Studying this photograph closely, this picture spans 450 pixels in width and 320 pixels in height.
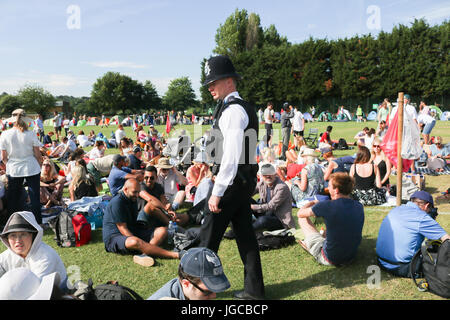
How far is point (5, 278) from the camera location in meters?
1.76

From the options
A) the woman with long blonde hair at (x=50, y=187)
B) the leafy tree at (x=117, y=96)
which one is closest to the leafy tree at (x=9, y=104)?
the leafy tree at (x=117, y=96)

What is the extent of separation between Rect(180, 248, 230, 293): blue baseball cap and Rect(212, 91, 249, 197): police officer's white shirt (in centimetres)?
70

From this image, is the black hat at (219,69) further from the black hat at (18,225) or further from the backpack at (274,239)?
the backpack at (274,239)

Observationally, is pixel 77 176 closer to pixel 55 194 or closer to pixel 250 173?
pixel 55 194

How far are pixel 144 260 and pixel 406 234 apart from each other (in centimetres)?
313

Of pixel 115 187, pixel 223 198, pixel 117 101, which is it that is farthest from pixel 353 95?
pixel 117 101

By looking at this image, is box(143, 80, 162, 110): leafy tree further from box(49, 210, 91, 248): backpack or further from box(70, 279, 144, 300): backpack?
box(70, 279, 144, 300): backpack

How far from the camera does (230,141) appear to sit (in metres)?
2.88

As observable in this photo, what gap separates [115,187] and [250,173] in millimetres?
4285

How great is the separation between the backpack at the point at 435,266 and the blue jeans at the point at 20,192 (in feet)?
17.7

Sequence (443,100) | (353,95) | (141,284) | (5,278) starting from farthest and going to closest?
(353,95)
(443,100)
(141,284)
(5,278)

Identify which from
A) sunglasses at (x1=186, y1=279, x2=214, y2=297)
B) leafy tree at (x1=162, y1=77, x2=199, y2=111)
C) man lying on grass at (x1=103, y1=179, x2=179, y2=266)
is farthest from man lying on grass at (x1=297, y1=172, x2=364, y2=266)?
leafy tree at (x1=162, y1=77, x2=199, y2=111)

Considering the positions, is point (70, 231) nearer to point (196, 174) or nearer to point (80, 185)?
point (80, 185)

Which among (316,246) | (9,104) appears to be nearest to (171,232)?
(316,246)
